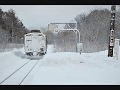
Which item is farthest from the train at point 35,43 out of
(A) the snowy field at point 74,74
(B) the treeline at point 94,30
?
(A) the snowy field at point 74,74

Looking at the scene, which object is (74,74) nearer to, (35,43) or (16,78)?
(16,78)

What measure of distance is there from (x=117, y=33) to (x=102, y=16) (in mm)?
2144

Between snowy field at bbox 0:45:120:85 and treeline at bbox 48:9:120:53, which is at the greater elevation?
treeline at bbox 48:9:120:53

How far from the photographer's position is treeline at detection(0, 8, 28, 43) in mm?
17244

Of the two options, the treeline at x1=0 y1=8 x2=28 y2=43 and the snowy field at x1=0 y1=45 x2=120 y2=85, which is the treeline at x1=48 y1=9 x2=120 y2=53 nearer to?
the treeline at x1=0 y1=8 x2=28 y2=43

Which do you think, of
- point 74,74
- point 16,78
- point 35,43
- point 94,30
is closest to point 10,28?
point 35,43

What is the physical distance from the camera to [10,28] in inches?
797

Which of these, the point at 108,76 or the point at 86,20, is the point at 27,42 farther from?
the point at 108,76

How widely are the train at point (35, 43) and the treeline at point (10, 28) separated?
1.90 feet

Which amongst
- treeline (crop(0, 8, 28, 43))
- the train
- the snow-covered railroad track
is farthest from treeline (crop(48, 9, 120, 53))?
the snow-covered railroad track

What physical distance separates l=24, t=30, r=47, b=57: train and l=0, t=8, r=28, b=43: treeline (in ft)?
1.90

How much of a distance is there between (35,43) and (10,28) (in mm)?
3280

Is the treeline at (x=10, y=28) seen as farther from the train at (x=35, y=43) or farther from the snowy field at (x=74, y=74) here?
the snowy field at (x=74, y=74)

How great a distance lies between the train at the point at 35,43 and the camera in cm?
1794
